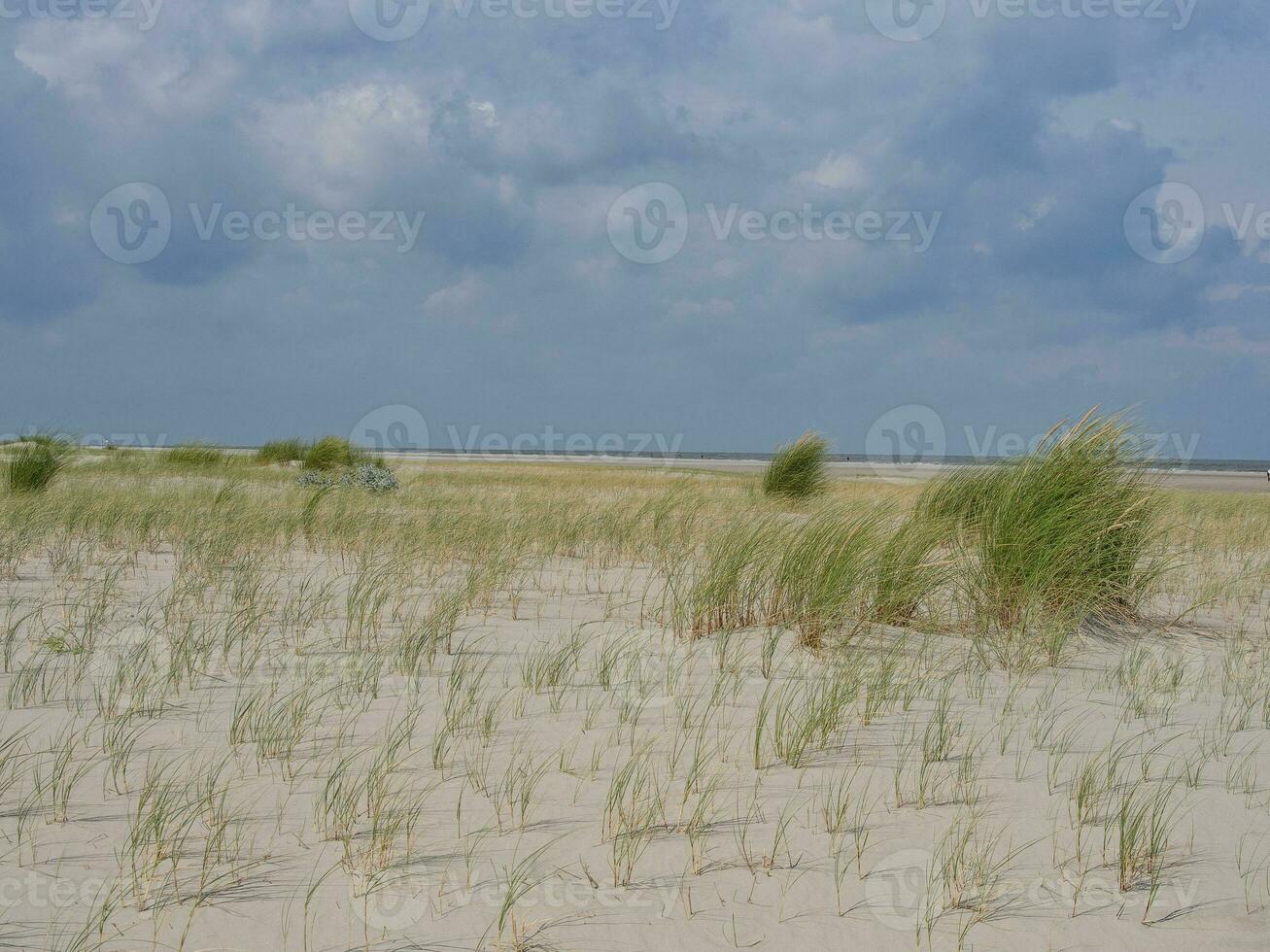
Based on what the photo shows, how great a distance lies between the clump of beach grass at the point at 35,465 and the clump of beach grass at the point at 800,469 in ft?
29.5

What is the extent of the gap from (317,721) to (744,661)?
5.72 feet

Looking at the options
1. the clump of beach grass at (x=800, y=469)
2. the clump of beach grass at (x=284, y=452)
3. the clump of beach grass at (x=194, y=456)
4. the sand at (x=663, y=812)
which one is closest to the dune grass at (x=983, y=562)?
the sand at (x=663, y=812)

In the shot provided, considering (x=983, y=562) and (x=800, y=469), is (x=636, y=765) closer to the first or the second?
(x=983, y=562)

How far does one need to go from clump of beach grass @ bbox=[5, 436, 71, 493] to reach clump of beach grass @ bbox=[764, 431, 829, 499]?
29.5 feet

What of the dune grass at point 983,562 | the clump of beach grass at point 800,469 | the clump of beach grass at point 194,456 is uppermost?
the clump of beach grass at point 194,456

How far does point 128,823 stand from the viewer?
2.07 m

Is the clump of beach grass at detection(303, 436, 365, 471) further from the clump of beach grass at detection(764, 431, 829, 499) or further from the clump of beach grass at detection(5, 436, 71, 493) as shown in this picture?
the clump of beach grass at detection(764, 431, 829, 499)

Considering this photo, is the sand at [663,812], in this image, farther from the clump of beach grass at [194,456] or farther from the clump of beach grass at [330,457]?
the clump of beach grass at [330,457]

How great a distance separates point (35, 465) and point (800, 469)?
9.69 metres

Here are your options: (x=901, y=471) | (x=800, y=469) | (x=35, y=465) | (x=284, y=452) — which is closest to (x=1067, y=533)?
(x=800, y=469)

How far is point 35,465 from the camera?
917cm

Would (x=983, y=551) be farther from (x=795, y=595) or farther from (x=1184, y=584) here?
(x=1184, y=584)

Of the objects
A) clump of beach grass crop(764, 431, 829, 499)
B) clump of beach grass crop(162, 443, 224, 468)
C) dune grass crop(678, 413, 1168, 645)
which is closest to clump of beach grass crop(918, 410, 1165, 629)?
dune grass crop(678, 413, 1168, 645)

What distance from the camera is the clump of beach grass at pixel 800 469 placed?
12344 mm
